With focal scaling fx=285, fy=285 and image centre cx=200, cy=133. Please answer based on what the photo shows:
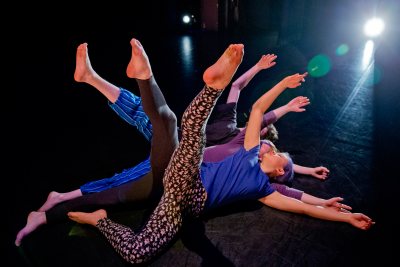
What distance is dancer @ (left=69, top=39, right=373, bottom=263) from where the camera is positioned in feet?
3.82

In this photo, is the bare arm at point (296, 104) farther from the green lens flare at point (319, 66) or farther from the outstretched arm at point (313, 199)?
the green lens flare at point (319, 66)

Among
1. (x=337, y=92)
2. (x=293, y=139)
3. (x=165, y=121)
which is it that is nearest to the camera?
(x=165, y=121)

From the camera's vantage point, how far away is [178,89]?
11.6ft

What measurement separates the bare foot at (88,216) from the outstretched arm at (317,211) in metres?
0.93

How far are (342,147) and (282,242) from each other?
119 centimetres

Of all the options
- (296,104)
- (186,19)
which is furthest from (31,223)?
(186,19)

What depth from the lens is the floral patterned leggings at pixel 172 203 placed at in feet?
4.14

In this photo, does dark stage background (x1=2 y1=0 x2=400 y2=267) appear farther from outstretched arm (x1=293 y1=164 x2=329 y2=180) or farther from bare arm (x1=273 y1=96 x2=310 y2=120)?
bare arm (x1=273 y1=96 x2=310 y2=120)

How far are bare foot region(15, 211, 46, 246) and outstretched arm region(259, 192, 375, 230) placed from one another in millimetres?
1278

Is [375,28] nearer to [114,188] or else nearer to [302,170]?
[302,170]

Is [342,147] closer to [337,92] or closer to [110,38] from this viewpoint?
[337,92]

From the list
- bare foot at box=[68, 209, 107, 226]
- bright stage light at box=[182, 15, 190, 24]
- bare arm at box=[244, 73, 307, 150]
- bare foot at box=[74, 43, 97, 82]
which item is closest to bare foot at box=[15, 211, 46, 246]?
bare foot at box=[68, 209, 107, 226]

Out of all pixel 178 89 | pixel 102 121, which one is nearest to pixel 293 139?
pixel 178 89

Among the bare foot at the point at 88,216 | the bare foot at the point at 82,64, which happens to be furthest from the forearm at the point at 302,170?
the bare foot at the point at 82,64
